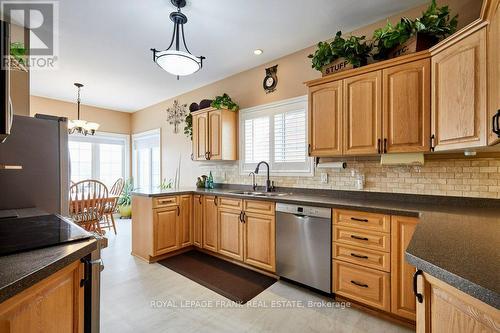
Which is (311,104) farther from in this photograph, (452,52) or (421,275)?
(421,275)

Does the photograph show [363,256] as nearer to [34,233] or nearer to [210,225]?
[210,225]

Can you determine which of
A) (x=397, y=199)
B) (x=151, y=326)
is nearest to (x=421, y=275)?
(x=397, y=199)

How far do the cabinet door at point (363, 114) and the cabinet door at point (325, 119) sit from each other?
72 millimetres

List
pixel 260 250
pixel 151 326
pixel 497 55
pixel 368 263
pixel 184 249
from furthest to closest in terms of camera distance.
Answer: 1. pixel 184 249
2. pixel 260 250
3. pixel 368 263
4. pixel 151 326
5. pixel 497 55

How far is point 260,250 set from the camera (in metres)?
2.73

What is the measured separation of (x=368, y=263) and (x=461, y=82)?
1.49m

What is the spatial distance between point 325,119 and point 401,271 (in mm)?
1480

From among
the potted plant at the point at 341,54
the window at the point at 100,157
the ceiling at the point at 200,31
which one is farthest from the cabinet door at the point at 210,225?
the window at the point at 100,157

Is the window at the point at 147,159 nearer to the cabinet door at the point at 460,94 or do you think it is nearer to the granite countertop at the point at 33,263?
the granite countertop at the point at 33,263

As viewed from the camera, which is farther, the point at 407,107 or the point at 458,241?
the point at 407,107

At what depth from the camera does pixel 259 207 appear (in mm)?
2729

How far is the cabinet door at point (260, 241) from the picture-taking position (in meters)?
2.63

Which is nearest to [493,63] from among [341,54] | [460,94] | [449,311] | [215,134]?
[460,94]

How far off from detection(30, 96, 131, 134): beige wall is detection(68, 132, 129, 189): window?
212 mm
